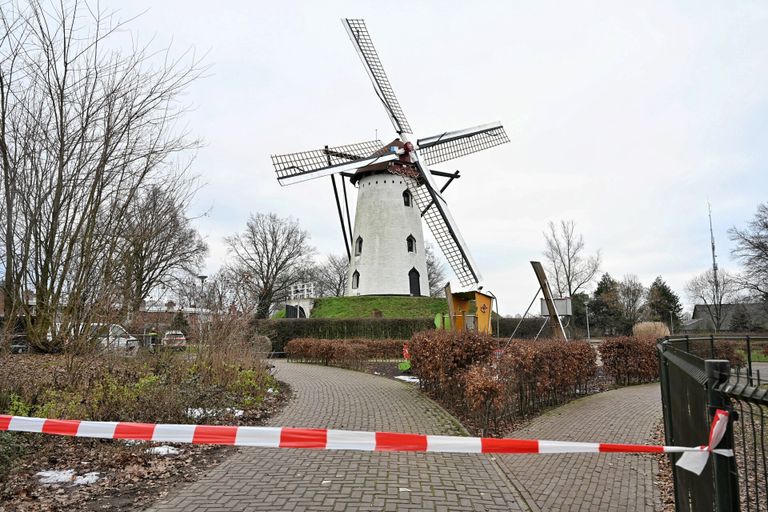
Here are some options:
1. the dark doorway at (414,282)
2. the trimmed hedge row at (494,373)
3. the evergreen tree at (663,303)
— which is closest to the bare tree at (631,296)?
the evergreen tree at (663,303)

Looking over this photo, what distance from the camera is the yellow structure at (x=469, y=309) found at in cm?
1814

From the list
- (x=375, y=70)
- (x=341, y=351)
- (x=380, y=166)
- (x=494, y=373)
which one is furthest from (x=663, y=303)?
(x=494, y=373)

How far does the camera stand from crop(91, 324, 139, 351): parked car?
9.30 m

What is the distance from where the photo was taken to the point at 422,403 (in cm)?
1099

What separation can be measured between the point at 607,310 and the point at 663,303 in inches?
Result: 257

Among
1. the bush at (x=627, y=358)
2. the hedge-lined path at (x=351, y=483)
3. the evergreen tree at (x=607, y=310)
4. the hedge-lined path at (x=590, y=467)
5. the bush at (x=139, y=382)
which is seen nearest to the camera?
the hedge-lined path at (x=351, y=483)

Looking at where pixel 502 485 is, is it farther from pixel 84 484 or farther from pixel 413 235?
pixel 413 235

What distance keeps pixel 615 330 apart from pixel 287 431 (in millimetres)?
53291

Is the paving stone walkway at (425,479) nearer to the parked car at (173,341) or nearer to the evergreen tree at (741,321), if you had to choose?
the parked car at (173,341)

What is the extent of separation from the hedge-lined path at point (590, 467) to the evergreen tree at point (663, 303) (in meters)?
48.6

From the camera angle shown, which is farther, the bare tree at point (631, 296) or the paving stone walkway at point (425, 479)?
the bare tree at point (631, 296)

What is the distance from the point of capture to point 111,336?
9.53 meters

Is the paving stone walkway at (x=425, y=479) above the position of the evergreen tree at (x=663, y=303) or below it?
below

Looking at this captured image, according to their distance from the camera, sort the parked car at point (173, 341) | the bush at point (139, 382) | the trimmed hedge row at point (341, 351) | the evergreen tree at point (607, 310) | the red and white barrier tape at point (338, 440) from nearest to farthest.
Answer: the red and white barrier tape at point (338, 440) → the bush at point (139, 382) → the parked car at point (173, 341) → the trimmed hedge row at point (341, 351) → the evergreen tree at point (607, 310)
